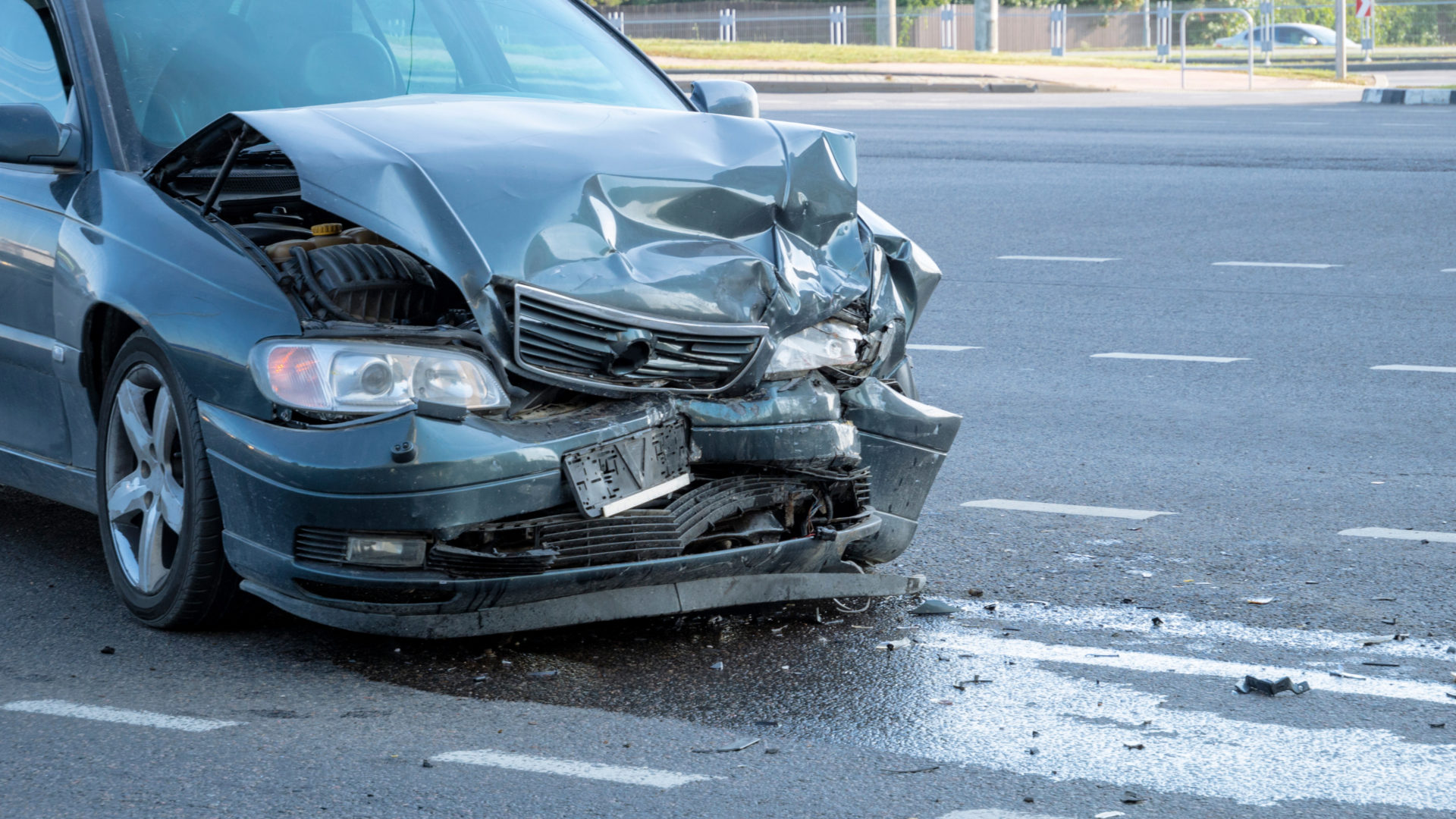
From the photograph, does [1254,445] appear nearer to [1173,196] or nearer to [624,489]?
[624,489]

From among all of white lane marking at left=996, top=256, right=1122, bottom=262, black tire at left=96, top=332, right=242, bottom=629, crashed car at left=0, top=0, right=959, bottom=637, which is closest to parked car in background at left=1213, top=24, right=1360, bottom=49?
white lane marking at left=996, top=256, right=1122, bottom=262

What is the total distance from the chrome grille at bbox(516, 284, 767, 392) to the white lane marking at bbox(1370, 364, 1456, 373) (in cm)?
481

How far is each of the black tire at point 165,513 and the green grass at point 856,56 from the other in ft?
97.8

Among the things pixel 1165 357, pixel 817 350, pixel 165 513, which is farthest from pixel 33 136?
pixel 1165 357

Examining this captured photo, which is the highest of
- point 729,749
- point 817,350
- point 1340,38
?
point 1340,38

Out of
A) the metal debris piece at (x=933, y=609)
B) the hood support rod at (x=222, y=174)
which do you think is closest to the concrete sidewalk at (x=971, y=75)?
the metal debris piece at (x=933, y=609)

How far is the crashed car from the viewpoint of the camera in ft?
12.6

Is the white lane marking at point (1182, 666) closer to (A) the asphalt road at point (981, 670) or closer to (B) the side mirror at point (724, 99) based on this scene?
(A) the asphalt road at point (981, 670)

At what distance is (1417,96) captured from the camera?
78.9 ft

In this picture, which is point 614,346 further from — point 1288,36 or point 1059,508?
point 1288,36

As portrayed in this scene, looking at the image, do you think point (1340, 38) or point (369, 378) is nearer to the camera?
point (369, 378)

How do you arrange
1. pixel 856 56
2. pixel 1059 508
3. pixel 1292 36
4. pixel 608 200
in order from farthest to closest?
pixel 1292 36
pixel 856 56
pixel 1059 508
pixel 608 200

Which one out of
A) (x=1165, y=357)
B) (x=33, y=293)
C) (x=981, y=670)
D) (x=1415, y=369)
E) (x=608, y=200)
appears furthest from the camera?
(x=1165, y=357)

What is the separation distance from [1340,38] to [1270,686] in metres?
29.1
